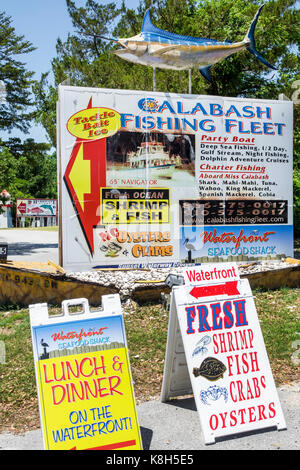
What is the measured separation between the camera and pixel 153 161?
7996 mm

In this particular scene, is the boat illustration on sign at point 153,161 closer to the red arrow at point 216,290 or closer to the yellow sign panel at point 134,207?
the yellow sign panel at point 134,207

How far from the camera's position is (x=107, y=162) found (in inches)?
306

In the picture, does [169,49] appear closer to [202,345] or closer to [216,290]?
[216,290]

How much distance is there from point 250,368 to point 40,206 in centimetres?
4506

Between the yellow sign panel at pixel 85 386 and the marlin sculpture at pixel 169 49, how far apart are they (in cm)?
613

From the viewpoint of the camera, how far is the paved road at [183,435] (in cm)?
351

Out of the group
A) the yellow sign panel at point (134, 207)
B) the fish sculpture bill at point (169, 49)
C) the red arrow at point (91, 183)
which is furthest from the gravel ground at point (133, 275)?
the fish sculpture bill at point (169, 49)

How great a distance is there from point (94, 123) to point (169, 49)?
6.57ft

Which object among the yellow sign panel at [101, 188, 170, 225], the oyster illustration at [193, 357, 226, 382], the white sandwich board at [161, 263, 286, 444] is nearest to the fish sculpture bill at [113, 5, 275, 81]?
the yellow sign panel at [101, 188, 170, 225]

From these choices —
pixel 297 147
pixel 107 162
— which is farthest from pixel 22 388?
pixel 297 147

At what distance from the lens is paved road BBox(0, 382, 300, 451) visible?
3514 mm

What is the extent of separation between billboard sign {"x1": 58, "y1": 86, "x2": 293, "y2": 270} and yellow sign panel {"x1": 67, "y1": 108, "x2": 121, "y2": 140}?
2 cm

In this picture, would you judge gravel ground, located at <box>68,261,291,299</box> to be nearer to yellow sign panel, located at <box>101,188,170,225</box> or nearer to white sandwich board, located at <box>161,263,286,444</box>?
yellow sign panel, located at <box>101,188,170,225</box>

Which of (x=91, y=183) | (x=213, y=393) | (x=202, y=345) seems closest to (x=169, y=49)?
(x=91, y=183)
